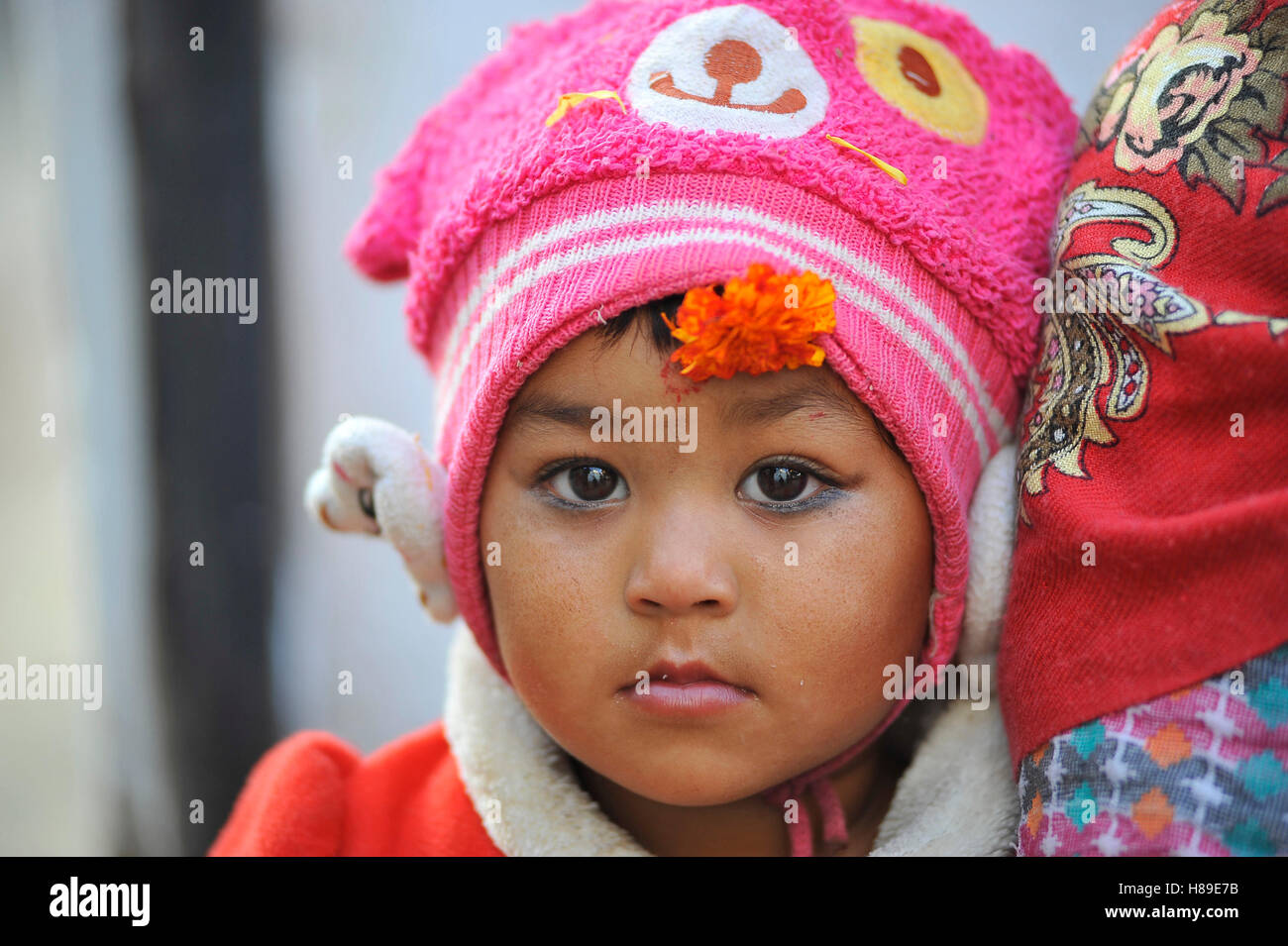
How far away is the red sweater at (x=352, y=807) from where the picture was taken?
1190 mm

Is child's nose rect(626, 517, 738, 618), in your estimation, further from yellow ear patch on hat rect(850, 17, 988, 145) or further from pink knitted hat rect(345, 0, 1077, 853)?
yellow ear patch on hat rect(850, 17, 988, 145)

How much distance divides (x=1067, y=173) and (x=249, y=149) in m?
1.18

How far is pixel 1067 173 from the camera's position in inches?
43.9

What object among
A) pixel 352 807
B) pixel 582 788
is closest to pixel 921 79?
pixel 582 788

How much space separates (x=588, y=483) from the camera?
1012 mm

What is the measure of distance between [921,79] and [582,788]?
0.77 metres

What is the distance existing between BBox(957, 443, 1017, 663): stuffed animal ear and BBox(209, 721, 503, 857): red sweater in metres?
0.52

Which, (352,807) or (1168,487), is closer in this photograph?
(1168,487)

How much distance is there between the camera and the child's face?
96 centimetres

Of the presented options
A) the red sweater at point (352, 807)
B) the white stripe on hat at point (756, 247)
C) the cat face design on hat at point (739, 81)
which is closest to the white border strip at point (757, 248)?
the white stripe on hat at point (756, 247)

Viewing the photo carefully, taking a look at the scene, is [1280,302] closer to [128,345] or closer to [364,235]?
[364,235]

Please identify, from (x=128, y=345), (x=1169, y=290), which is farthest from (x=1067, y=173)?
(x=128, y=345)

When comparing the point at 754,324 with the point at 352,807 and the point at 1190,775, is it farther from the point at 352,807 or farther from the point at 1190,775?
the point at 352,807

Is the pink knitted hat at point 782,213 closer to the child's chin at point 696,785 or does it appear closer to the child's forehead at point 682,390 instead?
the child's forehead at point 682,390
